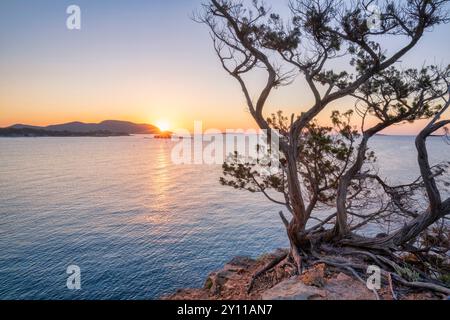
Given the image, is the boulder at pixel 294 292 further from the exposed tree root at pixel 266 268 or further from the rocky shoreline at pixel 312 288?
the exposed tree root at pixel 266 268

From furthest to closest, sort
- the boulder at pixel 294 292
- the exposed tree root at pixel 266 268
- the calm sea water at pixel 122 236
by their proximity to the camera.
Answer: the calm sea water at pixel 122 236, the exposed tree root at pixel 266 268, the boulder at pixel 294 292

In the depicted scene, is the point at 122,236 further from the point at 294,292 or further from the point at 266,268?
the point at 294,292

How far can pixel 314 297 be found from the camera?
7004 millimetres

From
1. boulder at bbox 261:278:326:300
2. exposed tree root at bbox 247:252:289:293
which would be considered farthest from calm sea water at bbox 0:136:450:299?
boulder at bbox 261:278:326:300

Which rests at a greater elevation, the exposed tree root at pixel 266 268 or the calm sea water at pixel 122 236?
the exposed tree root at pixel 266 268

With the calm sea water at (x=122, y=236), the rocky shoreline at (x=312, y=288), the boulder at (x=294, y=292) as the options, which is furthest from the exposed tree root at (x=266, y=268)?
the calm sea water at (x=122, y=236)

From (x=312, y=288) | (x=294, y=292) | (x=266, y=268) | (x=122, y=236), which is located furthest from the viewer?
(x=122, y=236)

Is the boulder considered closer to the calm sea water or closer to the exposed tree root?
the exposed tree root

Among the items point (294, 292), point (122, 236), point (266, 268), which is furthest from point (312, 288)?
point (122, 236)

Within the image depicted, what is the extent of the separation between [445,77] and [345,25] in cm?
365

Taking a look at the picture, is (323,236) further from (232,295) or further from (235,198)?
(235,198)

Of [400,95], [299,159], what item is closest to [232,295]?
[299,159]

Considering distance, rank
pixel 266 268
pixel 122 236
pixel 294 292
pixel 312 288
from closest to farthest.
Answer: pixel 294 292 < pixel 312 288 < pixel 266 268 < pixel 122 236

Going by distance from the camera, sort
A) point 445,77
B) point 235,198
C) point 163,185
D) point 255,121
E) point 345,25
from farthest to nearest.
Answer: point 163,185, point 235,198, point 255,121, point 445,77, point 345,25
